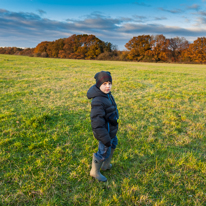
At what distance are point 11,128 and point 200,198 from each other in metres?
4.85

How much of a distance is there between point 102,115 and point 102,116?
0.07 feet

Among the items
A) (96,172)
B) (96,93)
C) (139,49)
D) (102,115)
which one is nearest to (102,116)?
(102,115)

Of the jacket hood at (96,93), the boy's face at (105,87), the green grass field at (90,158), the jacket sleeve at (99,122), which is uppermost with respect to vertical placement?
the boy's face at (105,87)

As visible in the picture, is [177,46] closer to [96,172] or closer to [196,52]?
[196,52]

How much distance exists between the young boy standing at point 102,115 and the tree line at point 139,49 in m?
56.4

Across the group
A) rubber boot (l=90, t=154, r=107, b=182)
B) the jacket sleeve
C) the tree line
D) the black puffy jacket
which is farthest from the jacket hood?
the tree line

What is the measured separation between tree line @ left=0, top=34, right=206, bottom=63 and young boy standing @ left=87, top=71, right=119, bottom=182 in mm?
56443

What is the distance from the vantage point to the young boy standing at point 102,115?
252cm

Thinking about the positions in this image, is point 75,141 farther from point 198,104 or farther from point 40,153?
point 198,104

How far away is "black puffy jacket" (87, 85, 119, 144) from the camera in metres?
2.51

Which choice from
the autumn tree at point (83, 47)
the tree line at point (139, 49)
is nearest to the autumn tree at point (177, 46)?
the tree line at point (139, 49)

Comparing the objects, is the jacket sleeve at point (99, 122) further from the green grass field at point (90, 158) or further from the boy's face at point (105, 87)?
the green grass field at point (90, 158)

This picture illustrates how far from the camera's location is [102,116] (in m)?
2.52

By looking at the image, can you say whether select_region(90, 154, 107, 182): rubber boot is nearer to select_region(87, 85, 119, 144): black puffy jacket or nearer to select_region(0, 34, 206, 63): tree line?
select_region(87, 85, 119, 144): black puffy jacket
